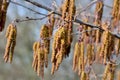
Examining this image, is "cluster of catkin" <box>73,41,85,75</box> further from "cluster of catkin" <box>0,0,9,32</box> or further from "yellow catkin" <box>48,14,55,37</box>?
"cluster of catkin" <box>0,0,9,32</box>

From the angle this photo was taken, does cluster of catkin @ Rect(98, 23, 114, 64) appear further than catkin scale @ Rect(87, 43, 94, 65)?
No

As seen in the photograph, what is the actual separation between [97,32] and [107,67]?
9.3 inches

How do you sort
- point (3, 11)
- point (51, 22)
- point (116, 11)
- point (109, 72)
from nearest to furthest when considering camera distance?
point (3, 11) < point (116, 11) < point (51, 22) < point (109, 72)

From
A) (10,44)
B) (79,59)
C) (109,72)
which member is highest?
(10,44)

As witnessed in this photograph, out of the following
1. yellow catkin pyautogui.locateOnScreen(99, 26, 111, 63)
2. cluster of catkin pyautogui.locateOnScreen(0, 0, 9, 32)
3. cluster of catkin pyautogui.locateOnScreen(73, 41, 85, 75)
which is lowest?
cluster of catkin pyautogui.locateOnScreen(73, 41, 85, 75)

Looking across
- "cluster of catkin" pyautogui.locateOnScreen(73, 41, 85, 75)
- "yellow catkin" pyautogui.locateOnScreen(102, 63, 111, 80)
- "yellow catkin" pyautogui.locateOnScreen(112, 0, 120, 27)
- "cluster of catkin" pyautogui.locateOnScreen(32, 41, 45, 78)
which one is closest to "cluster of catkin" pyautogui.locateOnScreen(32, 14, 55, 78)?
"cluster of catkin" pyautogui.locateOnScreen(32, 41, 45, 78)

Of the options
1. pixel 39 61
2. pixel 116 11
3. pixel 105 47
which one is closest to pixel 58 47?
pixel 39 61

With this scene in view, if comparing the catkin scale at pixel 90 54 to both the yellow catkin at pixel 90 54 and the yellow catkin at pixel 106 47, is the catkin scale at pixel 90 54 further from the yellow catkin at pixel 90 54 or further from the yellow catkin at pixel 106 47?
the yellow catkin at pixel 106 47

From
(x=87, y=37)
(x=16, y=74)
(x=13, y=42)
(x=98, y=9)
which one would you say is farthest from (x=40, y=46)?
(x=16, y=74)

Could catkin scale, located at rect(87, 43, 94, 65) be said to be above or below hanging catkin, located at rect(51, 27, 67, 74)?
below

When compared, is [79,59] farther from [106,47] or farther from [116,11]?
[116,11]

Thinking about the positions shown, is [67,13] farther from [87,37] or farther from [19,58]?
[19,58]

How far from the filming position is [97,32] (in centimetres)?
306

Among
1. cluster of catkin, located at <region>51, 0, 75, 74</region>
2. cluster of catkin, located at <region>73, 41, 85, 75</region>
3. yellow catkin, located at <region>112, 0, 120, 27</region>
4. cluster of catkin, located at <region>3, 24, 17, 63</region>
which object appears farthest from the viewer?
cluster of catkin, located at <region>73, 41, 85, 75</region>
